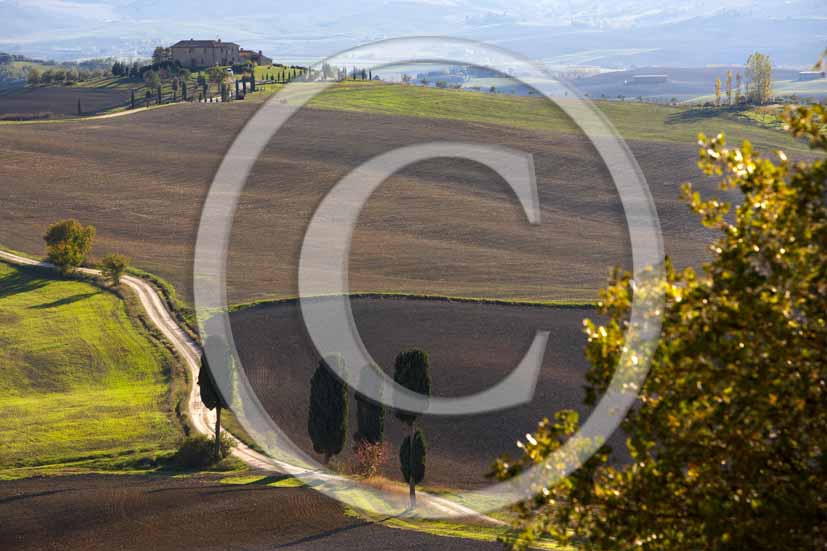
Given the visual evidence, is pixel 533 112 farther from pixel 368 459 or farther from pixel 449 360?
pixel 368 459

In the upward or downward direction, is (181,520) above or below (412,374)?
below

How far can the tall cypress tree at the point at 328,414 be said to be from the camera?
124 feet

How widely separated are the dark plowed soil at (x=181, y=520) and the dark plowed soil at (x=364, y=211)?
2704 centimetres

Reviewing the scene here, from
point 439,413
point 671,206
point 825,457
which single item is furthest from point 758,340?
point 671,206

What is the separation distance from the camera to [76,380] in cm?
4875

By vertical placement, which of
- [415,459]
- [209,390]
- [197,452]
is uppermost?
[209,390]

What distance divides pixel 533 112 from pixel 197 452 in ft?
371

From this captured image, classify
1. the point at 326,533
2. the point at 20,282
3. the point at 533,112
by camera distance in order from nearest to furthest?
the point at 326,533 < the point at 20,282 < the point at 533,112

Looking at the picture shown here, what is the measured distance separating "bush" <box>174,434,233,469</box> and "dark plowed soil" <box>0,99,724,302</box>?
2096cm

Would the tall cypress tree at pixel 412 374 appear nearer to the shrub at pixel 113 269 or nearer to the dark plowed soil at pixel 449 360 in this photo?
the dark plowed soil at pixel 449 360

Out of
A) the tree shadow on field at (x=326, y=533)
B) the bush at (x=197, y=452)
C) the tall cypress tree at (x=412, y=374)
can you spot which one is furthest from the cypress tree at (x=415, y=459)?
the bush at (x=197, y=452)

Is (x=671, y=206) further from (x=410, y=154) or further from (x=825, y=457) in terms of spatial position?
(x=825, y=457)

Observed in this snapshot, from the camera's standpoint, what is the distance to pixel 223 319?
55.8 m

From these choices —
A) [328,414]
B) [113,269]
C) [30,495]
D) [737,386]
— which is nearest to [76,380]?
[30,495]
